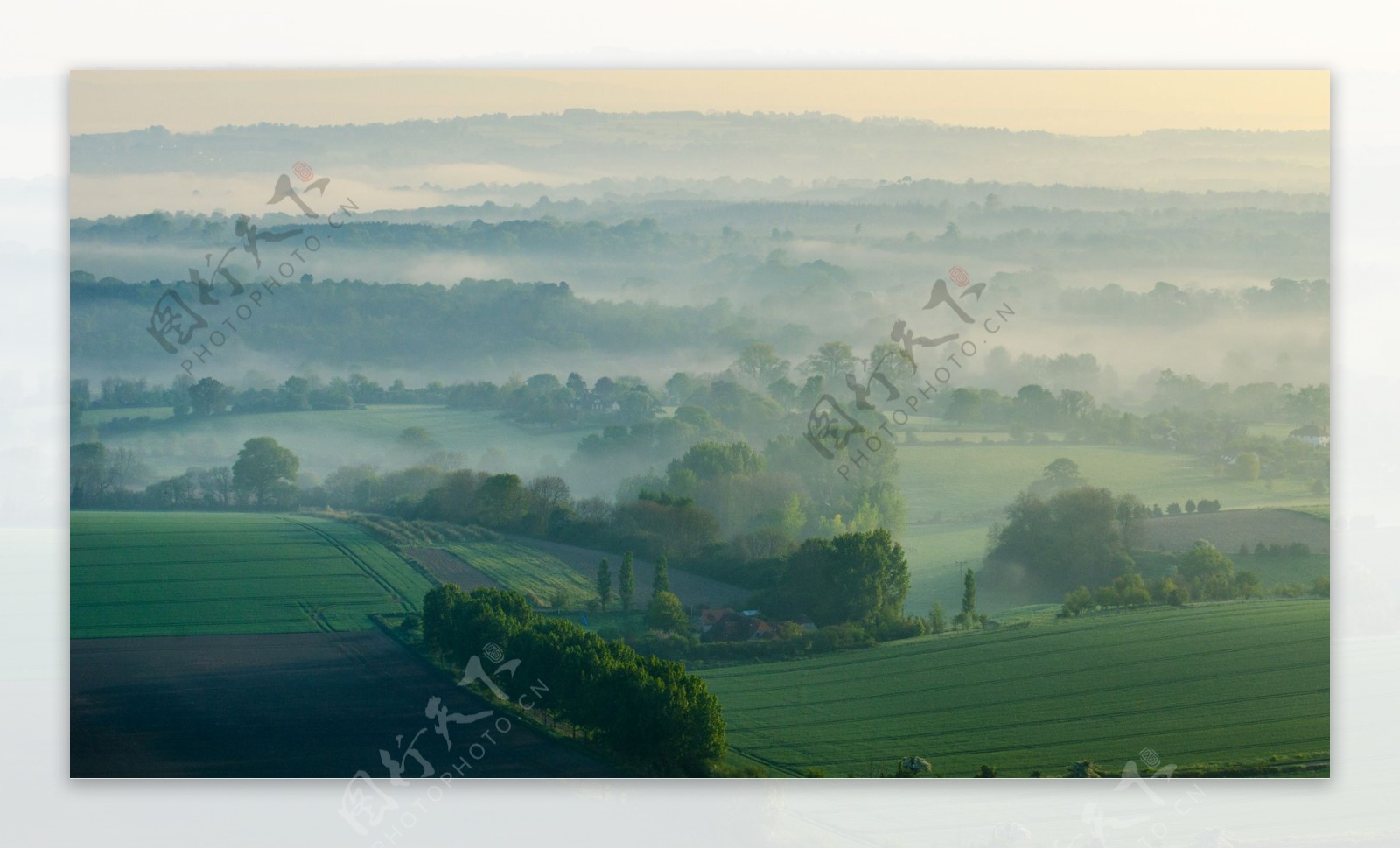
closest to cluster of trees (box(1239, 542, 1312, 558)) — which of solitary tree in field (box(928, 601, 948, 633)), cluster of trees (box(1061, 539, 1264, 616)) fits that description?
cluster of trees (box(1061, 539, 1264, 616))

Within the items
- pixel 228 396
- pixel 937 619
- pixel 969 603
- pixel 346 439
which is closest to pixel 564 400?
pixel 346 439

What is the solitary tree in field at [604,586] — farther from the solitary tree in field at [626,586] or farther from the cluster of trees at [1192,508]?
the cluster of trees at [1192,508]

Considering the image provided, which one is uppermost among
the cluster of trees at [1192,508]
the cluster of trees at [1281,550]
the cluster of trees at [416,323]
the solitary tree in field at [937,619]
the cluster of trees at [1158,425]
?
the cluster of trees at [416,323]

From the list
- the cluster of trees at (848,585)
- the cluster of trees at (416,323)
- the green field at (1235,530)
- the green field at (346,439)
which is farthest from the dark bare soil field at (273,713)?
the green field at (1235,530)

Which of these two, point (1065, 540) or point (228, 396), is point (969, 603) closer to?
point (1065, 540)

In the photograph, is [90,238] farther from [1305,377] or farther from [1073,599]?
[1305,377]

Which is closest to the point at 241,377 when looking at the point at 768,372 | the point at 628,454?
the point at 628,454
